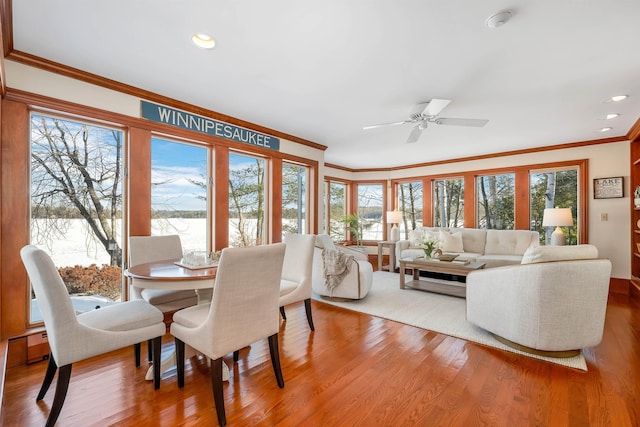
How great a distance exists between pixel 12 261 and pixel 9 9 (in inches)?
71.4

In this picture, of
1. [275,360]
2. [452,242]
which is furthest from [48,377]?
[452,242]

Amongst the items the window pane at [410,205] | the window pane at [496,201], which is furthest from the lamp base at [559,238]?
the window pane at [410,205]

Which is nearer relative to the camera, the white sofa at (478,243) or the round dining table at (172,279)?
the round dining table at (172,279)

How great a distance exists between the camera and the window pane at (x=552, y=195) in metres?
5.02

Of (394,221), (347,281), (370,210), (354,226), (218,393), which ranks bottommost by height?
(218,393)

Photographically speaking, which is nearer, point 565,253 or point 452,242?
point 565,253

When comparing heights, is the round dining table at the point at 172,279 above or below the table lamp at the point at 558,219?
below

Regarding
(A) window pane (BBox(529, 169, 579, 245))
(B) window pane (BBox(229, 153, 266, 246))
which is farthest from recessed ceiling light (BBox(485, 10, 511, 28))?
(A) window pane (BBox(529, 169, 579, 245))

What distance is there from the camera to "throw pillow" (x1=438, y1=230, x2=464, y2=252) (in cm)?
550

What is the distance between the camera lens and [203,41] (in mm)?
2088

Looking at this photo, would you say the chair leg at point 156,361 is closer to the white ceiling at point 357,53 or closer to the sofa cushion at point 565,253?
the white ceiling at point 357,53

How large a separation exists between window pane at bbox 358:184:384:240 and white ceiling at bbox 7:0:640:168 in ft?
13.0

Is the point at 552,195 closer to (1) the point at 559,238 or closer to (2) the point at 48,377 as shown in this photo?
(1) the point at 559,238

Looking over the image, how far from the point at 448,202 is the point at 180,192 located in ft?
18.1
